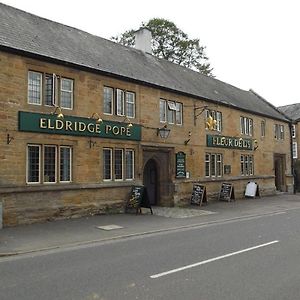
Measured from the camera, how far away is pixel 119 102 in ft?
64.5

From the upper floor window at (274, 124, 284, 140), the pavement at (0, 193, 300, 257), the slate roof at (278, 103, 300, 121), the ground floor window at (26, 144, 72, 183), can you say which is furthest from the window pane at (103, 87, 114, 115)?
the slate roof at (278, 103, 300, 121)

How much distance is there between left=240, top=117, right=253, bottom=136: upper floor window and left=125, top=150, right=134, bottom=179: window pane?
41.2ft

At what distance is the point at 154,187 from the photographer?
23.4 metres

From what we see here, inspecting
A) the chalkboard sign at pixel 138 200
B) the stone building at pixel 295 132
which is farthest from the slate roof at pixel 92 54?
the stone building at pixel 295 132

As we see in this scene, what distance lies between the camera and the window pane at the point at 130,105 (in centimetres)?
2010

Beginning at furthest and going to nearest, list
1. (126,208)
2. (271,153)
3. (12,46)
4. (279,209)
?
1. (271,153)
2. (279,209)
3. (126,208)
4. (12,46)

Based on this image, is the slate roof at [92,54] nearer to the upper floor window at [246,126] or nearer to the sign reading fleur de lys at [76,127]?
the upper floor window at [246,126]

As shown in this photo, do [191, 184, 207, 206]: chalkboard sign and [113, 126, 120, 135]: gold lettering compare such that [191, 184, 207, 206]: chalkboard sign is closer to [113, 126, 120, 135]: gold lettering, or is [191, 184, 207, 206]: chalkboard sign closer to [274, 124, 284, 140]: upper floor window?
[113, 126, 120, 135]: gold lettering

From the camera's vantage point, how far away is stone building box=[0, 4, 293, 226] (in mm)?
15352

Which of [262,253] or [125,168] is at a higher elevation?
[125,168]

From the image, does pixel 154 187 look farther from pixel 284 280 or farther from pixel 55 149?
pixel 284 280

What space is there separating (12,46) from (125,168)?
7741 millimetres

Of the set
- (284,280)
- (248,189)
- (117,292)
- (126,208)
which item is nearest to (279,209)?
(248,189)

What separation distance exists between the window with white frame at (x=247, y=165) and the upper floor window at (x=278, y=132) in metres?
5.78
